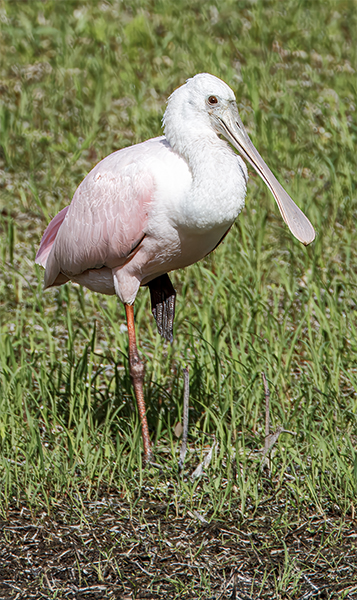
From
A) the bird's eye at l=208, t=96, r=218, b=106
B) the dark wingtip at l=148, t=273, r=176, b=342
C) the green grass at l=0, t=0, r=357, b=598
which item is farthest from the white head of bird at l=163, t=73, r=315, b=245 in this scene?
the green grass at l=0, t=0, r=357, b=598

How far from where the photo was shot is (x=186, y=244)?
354 cm

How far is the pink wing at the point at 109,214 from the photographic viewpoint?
3.56 metres

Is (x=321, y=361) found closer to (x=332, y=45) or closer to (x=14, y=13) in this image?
(x=332, y=45)

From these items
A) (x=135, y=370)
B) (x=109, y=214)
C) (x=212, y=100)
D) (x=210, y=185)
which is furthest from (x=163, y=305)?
(x=212, y=100)

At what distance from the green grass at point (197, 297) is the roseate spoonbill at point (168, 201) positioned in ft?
1.25

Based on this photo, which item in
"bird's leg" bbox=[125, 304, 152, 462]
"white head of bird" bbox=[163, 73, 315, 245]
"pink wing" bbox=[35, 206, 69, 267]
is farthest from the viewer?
"pink wing" bbox=[35, 206, 69, 267]

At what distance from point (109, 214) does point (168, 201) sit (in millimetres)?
409

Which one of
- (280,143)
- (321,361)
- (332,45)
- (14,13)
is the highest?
(14,13)

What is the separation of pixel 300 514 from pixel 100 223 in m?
1.57

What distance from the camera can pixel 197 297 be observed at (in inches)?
205

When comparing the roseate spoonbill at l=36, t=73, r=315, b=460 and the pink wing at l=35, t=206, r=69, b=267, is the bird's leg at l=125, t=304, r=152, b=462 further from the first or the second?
the pink wing at l=35, t=206, r=69, b=267

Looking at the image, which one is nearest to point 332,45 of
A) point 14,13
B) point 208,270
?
point 14,13

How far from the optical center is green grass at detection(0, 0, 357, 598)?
359 cm

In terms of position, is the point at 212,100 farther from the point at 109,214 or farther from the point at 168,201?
the point at 109,214
